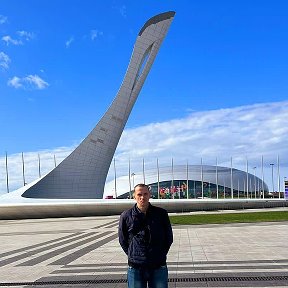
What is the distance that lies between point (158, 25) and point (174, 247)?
24989mm

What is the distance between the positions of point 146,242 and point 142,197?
0.38 m

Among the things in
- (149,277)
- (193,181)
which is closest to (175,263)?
(149,277)

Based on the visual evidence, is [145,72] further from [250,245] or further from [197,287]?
[197,287]

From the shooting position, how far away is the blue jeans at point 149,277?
13.3ft

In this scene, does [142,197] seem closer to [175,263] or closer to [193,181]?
[175,263]

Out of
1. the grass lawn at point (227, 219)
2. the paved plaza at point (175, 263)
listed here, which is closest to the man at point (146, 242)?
the paved plaza at point (175, 263)

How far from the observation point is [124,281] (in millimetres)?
7168

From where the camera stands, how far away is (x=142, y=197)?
13.4 feet

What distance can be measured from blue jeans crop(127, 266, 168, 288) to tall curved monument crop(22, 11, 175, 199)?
30772 millimetres

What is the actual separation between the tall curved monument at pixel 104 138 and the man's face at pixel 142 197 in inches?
1205

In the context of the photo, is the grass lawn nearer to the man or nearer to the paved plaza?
the paved plaza

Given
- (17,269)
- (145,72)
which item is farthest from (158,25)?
(17,269)

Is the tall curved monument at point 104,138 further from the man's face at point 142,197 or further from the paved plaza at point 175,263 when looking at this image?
the man's face at point 142,197

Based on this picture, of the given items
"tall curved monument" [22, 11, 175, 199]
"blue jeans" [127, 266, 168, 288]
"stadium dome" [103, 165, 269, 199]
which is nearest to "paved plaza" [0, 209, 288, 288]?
"blue jeans" [127, 266, 168, 288]
